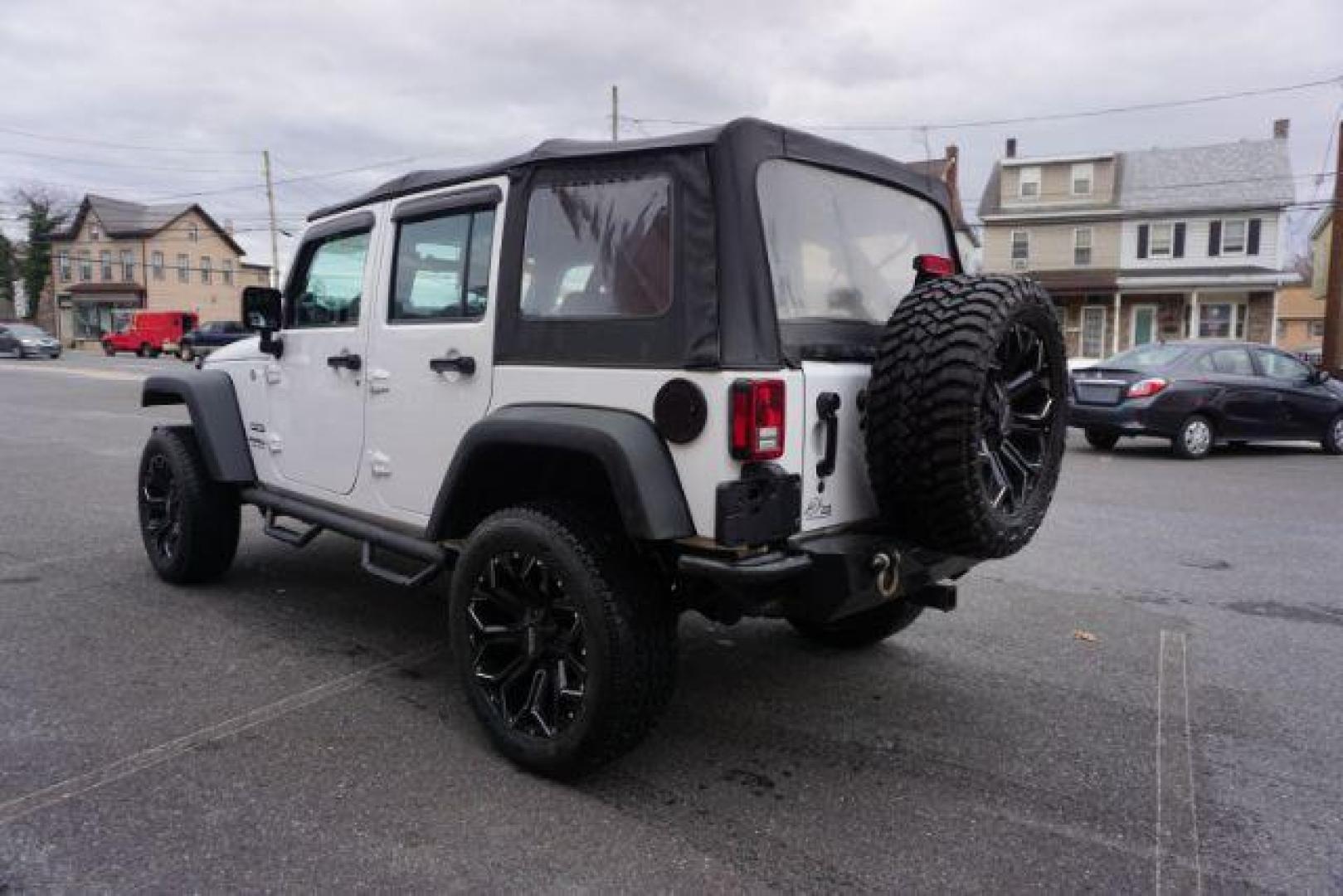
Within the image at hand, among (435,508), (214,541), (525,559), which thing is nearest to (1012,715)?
(525,559)

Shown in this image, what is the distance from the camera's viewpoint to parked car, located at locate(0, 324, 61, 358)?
125 feet

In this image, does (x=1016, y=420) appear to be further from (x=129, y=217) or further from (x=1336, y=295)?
(x=129, y=217)

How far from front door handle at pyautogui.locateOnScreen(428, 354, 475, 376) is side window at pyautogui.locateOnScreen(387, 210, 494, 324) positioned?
156 mm

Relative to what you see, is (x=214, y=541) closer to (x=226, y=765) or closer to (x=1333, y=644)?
(x=226, y=765)

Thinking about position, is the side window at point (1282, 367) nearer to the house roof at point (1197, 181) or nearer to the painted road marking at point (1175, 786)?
the painted road marking at point (1175, 786)

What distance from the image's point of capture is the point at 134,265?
60125 mm

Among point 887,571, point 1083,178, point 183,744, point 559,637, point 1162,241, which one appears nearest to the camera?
point 887,571

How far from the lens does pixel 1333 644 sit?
4.64 meters

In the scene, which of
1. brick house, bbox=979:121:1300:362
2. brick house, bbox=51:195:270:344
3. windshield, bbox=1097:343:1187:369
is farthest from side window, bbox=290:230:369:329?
brick house, bbox=51:195:270:344

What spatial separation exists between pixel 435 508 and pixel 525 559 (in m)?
0.51

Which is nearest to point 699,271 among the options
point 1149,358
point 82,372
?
point 1149,358

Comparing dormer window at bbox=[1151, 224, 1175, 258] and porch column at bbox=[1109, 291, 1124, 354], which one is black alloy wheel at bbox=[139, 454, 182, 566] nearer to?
porch column at bbox=[1109, 291, 1124, 354]

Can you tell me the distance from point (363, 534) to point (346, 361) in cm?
75

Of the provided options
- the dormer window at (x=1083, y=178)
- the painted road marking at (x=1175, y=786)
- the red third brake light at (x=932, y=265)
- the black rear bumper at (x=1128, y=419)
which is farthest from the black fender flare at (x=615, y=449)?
the dormer window at (x=1083, y=178)
